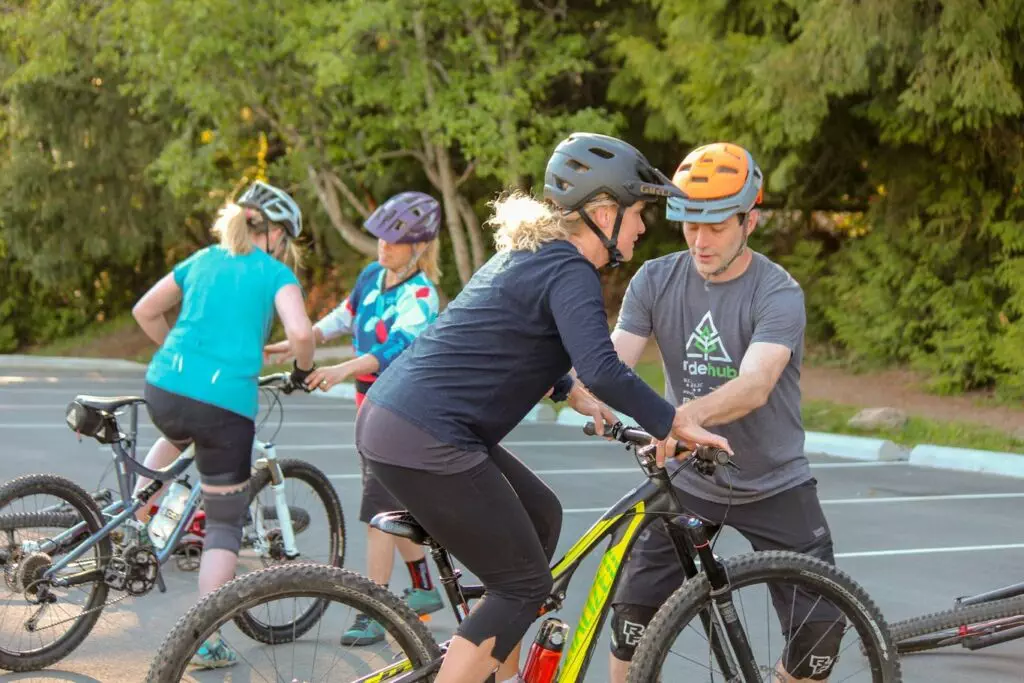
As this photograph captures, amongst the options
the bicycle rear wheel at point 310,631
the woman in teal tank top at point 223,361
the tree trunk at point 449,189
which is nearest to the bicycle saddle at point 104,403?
the woman in teal tank top at point 223,361

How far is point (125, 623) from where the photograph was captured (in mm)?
6051

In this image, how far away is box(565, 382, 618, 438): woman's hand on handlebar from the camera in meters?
4.03

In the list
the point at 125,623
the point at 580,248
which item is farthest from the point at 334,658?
the point at 125,623

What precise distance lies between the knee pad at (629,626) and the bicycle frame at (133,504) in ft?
6.16

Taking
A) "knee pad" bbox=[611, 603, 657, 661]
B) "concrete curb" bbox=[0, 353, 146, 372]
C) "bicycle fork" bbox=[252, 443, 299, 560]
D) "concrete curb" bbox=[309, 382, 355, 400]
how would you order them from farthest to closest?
"concrete curb" bbox=[0, 353, 146, 372]
"concrete curb" bbox=[309, 382, 355, 400]
"bicycle fork" bbox=[252, 443, 299, 560]
"knee pad" bbox=[611, 603, 657, 661]

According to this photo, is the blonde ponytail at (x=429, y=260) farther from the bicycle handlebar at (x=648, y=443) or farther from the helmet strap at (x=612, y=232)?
the helmet strap at (x=612, y=232)

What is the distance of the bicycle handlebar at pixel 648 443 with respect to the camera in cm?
362

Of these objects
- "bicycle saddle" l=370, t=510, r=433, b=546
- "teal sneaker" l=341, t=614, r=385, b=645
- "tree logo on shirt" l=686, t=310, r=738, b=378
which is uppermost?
"tree logo on shirt" l=686, t=310, r=738, b=378

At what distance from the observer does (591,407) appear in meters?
4.05

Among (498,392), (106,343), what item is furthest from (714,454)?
(106,343)

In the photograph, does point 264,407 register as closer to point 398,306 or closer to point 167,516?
point 398,306

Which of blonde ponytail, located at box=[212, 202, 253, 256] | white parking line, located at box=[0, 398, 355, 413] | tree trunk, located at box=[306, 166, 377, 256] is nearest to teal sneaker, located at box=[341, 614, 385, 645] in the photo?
blonde ponytail, located at box=[212, 202, 253, 256]

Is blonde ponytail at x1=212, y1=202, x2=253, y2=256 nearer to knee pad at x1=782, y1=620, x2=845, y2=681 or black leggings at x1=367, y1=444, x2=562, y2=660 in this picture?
black leggings at x1=367, y1=444, x2=562, y2=660

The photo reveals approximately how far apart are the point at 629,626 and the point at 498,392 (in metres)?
1.15
